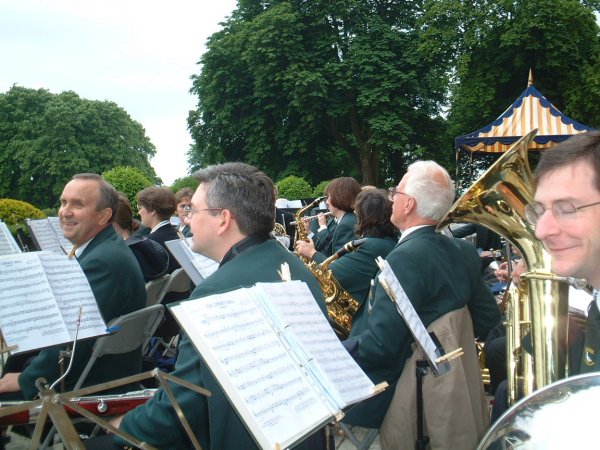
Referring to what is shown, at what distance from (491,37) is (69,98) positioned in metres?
26.0

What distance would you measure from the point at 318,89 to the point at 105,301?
19011mm

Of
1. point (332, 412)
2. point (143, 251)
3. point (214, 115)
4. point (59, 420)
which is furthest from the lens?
point (214, 115)

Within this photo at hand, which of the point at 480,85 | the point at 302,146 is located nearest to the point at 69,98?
the point at 302,146

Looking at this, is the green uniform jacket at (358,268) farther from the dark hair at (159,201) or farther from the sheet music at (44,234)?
the sheet music at (44,234)

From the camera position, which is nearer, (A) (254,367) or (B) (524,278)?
(A) (254,367)

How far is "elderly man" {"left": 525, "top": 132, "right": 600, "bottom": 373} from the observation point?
172cm

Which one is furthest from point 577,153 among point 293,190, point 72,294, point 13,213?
point 293,190

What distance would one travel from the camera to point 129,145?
38219 millimetres

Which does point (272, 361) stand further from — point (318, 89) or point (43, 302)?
point (318, 89)

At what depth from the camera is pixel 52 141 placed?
112 feet

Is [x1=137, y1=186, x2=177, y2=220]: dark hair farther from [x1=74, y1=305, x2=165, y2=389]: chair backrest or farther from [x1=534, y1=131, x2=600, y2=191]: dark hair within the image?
[x1=534, y1=131, x2=600, y2=191]: dark hair

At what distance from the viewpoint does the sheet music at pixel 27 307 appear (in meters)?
2.35

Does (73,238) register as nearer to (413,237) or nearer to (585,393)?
(413,237)

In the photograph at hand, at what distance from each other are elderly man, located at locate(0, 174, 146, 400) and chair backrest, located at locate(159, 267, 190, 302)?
1104mm
